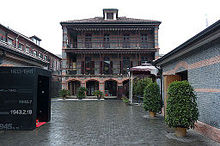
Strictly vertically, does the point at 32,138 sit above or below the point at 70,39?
below

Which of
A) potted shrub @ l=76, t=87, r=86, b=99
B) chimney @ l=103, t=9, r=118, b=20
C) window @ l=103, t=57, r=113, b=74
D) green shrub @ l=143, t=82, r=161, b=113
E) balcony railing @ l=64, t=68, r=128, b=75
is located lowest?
potted shrub @ l=76, t=87, r=86, b=99

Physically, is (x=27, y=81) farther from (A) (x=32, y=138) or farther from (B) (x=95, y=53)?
(B) (x=95, y=53)

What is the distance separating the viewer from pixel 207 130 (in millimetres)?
5387

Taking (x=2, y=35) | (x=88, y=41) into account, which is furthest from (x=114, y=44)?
(x=2, y=35)

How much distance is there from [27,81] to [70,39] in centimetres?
2167

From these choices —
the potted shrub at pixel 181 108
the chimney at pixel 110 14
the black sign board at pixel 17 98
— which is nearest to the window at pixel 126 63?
the chimney at pixel 110 14

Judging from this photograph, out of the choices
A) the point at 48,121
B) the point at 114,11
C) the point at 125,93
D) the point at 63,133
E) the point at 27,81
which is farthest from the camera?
the point at 114,11

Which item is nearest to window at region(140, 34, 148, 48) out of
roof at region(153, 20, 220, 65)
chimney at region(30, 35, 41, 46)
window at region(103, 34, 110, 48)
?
window at region(103, 34, 110, 48)

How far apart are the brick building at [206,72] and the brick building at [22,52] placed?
7630mm

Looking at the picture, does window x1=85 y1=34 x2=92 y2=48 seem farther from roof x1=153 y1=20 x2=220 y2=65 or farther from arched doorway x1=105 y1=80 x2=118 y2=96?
roof x1=153 y1=20 x2=220 y2=65

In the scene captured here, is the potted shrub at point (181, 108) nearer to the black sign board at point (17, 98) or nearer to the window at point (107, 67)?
the black sign board at point (17, 98)

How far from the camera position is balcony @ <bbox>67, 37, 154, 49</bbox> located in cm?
2512

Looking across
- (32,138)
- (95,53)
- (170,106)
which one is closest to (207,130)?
(170,106)

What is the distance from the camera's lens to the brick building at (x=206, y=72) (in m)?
4.93
